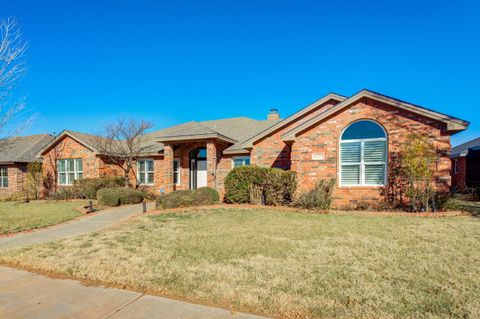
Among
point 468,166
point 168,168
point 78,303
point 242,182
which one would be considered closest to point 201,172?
point 168,168

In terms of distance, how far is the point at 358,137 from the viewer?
37.6 feet

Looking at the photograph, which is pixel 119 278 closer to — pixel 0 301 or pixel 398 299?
pixel 0 301

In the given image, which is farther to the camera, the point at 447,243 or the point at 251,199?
the point at 251,199

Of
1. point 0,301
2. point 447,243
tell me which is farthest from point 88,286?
point 447,243

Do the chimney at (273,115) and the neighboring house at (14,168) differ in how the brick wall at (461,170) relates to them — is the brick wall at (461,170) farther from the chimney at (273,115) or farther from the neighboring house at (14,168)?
the neighboring house at (14,168)

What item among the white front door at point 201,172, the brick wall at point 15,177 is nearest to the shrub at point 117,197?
the white front door at point 201,172

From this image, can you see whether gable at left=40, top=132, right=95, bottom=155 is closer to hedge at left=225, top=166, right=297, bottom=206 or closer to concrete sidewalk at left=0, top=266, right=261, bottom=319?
hedge at left=225, top=166, right=297, bottom=206

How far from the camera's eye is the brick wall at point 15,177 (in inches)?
858

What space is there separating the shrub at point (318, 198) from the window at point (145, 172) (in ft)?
39.3

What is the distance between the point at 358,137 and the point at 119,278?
34.7 ft

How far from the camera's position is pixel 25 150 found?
23.2m

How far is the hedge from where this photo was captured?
11195 mm

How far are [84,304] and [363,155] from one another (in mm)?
11055

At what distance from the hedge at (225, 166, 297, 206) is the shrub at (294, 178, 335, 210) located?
0.69 metres
